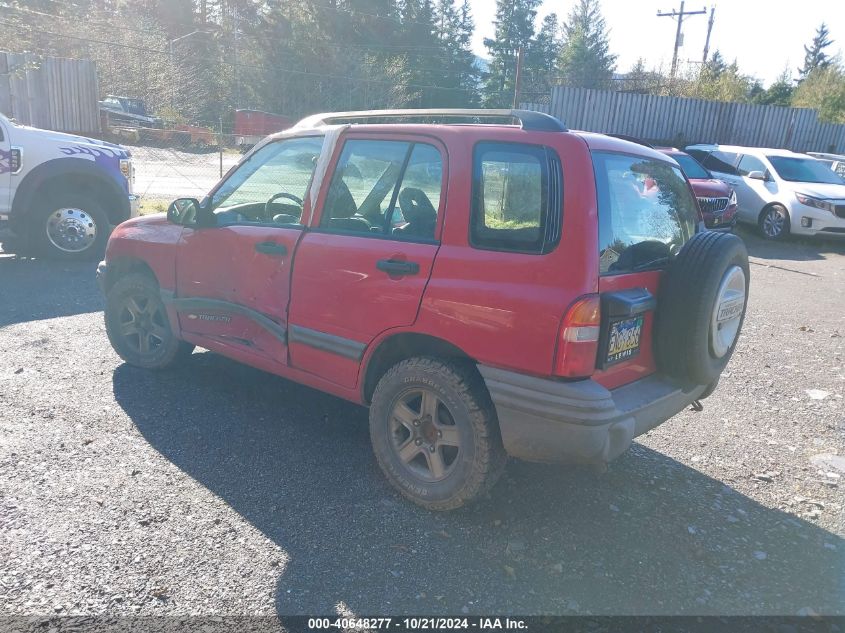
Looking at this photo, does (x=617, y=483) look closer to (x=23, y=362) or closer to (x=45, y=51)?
(x=23, y=362)

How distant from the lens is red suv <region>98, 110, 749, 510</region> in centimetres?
303

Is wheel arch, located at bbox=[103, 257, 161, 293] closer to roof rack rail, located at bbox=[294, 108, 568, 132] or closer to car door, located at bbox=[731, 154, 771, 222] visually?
roof rack rail, located at bbox=[294, 108, 568, 132]

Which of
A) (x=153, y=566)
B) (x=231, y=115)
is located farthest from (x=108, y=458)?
(x=231, y=115)

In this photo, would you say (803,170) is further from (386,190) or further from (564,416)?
(564,416)

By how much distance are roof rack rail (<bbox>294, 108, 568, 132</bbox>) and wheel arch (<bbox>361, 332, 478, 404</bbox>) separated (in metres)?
1.11

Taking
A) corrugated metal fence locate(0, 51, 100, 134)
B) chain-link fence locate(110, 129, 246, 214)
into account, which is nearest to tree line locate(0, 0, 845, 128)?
chain-link fence locate(110, 129, 246, 214)

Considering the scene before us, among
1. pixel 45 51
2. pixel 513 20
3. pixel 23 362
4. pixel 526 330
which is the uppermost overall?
pixel 513 20

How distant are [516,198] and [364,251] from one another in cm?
86

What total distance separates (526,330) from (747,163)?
45.7ft

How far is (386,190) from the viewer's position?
3766 mm

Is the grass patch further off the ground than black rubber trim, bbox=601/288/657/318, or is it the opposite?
black rubber trim, bbox=601/288/657/318

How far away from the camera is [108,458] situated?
152 inches

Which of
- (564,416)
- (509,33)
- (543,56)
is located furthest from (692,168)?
(509,33)

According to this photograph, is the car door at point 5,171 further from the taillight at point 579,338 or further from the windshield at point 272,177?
the taillight at point 579,338
